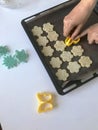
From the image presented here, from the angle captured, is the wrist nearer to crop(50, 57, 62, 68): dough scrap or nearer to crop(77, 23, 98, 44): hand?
crop(77, 23, 98, 44): hand

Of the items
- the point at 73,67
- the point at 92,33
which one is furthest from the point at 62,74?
the point at 92,33

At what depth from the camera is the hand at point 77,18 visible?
0.71 meters

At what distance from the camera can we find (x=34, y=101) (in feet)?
2.19

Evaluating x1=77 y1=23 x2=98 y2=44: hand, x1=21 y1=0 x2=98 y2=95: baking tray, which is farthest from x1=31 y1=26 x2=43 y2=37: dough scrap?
x1=77 y1=23 x2=98 y2=44: hand

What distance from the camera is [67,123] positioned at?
0.64 m

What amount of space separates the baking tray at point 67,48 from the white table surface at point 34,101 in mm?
20

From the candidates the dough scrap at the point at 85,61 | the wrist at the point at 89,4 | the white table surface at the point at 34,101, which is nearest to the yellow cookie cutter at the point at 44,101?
the white table surface at the point at 34,101

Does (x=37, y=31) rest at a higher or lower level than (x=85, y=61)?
higher

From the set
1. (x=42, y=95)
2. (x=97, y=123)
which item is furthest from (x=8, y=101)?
(x=97, y=123)

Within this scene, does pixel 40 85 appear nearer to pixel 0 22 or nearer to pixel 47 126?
pixel 47 126

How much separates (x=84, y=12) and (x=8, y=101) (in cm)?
31

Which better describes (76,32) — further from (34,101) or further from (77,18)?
(34,101)

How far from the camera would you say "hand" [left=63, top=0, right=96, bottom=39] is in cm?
71

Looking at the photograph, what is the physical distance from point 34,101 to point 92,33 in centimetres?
24
